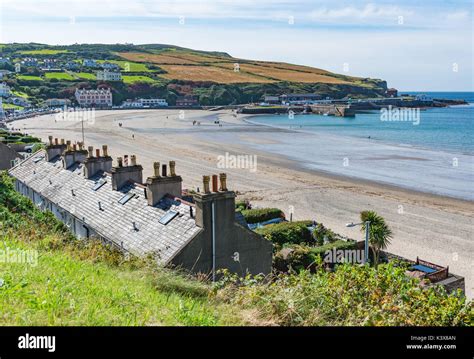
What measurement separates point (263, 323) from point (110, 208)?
12.3 m

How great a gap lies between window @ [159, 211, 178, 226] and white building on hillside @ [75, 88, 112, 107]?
14826cm

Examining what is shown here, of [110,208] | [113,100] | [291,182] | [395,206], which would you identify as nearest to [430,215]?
[395,206]

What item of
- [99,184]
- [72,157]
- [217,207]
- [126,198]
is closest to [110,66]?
[72,157]

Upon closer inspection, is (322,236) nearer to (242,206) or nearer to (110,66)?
(242,206)

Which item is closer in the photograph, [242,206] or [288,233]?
[288,233]

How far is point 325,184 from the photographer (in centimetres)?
4281

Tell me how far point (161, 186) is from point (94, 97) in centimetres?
14955

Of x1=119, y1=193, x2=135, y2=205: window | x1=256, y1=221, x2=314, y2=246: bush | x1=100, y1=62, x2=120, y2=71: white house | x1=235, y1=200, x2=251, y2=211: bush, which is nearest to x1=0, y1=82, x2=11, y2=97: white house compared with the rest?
x1=100, y1=62, x2=120, y2=71: white house

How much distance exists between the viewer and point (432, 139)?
80250mm

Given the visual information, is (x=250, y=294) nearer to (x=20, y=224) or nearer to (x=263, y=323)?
(x=263, y=323)

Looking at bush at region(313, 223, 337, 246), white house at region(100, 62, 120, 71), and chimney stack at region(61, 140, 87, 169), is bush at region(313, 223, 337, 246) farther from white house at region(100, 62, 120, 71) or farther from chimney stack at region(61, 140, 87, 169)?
white house at region(100, 62, 120, 71)

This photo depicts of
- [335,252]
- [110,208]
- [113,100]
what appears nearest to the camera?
[110,208]

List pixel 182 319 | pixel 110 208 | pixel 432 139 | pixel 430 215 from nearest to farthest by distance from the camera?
pixel 182 319 → pixel 110 208 → pixel 430 215 → pixel 432 139

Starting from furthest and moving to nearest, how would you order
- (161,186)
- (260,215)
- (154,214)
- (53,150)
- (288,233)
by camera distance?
(260,215) → (53,150) → (288,233) → (161,186) → (154,214)
